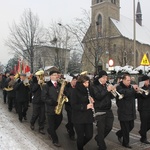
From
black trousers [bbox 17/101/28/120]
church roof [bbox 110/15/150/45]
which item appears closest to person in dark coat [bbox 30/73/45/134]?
black trousers [bbox 17/101/28/120]

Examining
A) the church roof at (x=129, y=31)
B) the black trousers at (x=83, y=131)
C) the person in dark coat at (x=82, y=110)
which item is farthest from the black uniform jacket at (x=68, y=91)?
the church roof at (x=129, y=31)

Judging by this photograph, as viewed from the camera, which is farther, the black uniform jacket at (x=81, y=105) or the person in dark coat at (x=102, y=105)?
the person in dark coat at (x=102, y=105)

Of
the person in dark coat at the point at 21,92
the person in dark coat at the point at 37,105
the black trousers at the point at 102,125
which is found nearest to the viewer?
the black trousers at the point at 102,125

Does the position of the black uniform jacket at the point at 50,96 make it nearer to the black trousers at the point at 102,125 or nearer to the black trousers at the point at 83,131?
the black trousers at the point at 83,131

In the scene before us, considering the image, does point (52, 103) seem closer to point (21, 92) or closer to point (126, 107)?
point (126, 107)

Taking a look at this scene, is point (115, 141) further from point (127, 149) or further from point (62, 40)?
point (62, 40)

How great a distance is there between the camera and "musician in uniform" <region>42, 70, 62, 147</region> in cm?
708

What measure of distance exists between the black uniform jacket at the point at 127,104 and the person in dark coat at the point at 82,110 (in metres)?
0.98

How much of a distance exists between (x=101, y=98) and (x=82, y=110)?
0.54 metres

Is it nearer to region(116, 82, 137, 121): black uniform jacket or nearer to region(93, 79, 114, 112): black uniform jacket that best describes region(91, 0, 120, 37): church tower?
region(116, 82, 137, 121): black uniform jacket

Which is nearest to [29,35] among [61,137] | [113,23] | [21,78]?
[113,23]

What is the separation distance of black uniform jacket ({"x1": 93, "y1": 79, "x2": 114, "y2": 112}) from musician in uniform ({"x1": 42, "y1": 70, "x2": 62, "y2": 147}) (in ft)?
4.02

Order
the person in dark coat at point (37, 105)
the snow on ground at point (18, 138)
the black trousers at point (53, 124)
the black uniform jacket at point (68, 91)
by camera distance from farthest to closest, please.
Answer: the person in dark coat at point (37, 105) → the black uniform jacket at point (68, 91) → the black trousers at point (53, 124) → the snow on ground at point (18, 138)

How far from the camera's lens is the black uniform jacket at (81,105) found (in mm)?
6117
